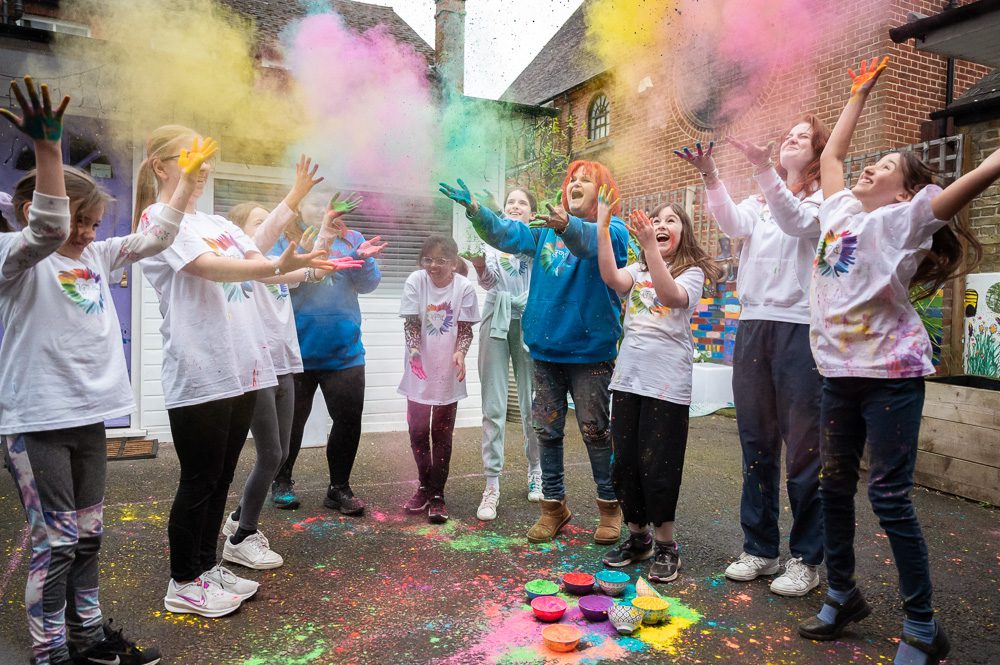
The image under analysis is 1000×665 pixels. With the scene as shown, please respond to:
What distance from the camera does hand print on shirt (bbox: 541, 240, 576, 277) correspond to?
11.5 ft

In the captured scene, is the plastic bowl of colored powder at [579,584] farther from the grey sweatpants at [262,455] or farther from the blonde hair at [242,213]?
the blonde hair at [242,213]

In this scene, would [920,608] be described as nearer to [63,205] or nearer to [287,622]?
[287,622]

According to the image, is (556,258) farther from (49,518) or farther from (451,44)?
(451,44)

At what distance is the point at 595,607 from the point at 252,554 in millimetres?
1635

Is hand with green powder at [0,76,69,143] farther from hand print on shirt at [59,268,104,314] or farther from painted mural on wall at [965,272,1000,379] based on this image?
painted mural on wall at [965,272,1000,379]

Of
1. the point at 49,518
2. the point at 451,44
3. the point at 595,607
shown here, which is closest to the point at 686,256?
the point at 595,607

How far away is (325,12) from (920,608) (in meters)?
5.15

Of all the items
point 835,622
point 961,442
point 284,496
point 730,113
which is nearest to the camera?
point 835,622

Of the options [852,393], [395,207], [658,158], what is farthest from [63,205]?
[658,158]

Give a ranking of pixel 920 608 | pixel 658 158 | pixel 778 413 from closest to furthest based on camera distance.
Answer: pixel 920 608
pixel 778 413
pixel 658 158

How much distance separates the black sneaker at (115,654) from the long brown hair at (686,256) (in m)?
2.58

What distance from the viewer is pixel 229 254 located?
2.73 meters

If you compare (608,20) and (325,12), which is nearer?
(608,20)

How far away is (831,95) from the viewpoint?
5.97 meters
